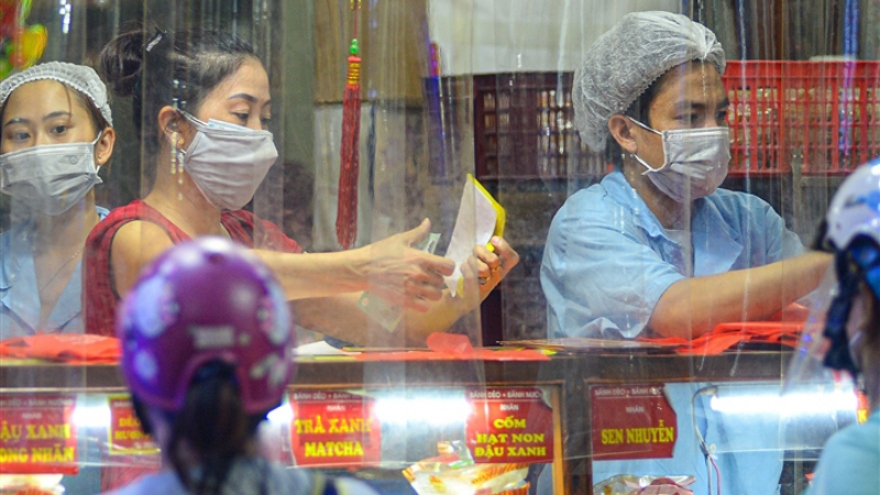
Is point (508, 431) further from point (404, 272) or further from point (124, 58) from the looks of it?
point (124, 58)

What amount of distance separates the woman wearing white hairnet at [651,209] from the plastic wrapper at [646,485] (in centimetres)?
34

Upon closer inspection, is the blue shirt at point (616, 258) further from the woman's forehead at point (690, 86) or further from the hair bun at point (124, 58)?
the hair bun at point (124, 58)

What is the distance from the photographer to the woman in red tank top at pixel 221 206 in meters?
2.25

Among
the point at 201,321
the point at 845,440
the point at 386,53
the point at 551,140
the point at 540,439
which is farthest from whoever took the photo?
the point at 551,140

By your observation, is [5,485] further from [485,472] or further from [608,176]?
[608,176]

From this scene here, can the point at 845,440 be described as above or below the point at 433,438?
above

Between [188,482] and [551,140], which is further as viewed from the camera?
[551,140]

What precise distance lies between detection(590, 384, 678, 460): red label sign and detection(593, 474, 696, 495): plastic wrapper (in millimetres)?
47

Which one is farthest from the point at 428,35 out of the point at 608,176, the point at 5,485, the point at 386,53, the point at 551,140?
the point at 5,485

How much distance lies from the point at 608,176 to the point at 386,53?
2.08 ft

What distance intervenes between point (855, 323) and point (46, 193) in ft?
5.70

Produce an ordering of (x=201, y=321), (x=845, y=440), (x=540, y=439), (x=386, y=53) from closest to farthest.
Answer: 1. (x=201, y=321)
2. (x=845, y=440)
3. (x=540, y=439)
4. (x=386, y=53)

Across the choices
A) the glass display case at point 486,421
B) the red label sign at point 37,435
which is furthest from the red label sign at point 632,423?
the red label sign at point 37,435

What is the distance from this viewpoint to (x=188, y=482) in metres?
1.05
